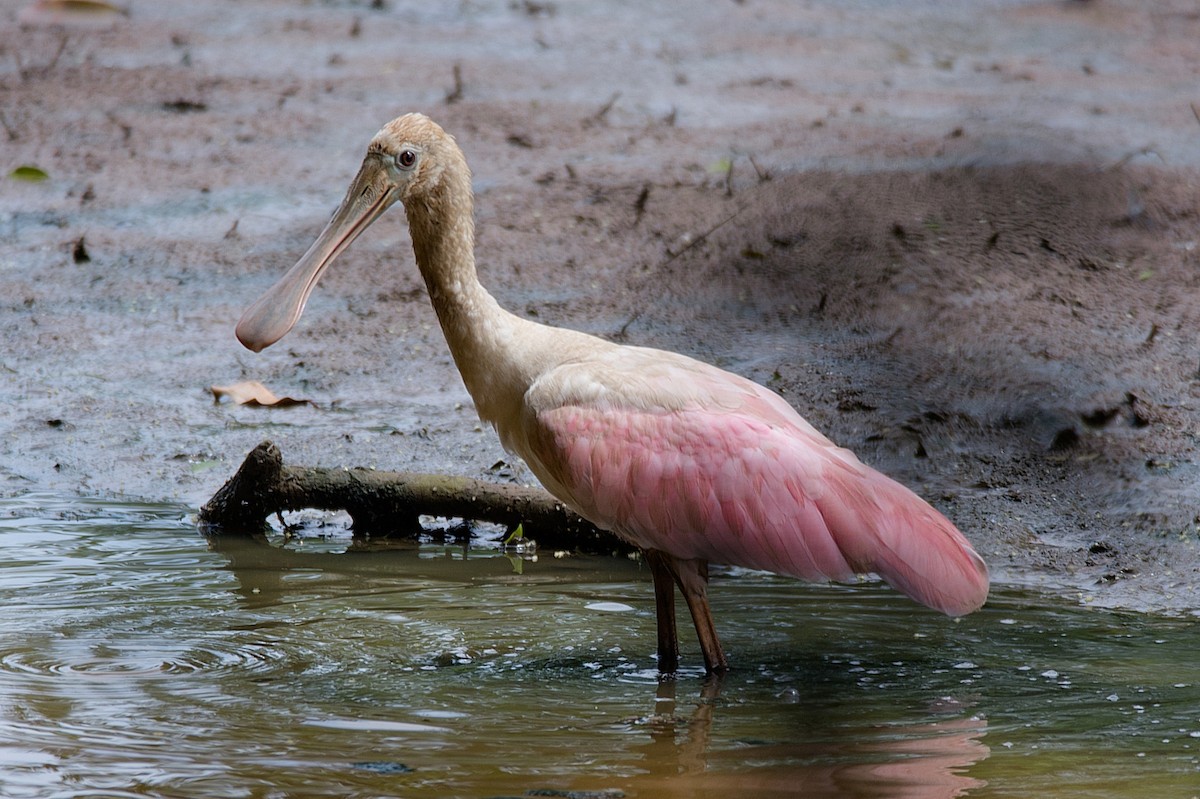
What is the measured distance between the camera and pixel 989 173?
934cm

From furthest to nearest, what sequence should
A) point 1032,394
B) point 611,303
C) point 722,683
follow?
point 611,303 → point 1032,394 → point 722,683

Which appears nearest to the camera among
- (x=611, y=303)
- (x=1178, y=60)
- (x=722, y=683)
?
(x=722, y=683)

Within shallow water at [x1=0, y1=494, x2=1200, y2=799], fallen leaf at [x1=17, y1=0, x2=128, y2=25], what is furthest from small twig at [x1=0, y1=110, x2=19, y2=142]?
shallow water at [x1=0, y1=494, x2=1200, y2=799]

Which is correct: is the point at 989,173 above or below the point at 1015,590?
above

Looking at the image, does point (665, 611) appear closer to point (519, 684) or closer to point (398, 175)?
point (519, 684)

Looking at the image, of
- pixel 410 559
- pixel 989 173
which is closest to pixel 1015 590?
pixel 410 559

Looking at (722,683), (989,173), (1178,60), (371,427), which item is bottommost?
(722,683)

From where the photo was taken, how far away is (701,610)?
5043 mm

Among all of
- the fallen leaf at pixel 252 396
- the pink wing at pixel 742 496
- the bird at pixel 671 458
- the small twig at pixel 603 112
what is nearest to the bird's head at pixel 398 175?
the bird at pixel 671 458

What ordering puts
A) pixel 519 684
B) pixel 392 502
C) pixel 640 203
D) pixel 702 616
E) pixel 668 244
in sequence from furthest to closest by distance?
pixel 640 203 → pixel 668 244 → pixel 392 502 → pixel 702 616 → pixel 519 684

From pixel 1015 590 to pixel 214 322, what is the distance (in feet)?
14.4

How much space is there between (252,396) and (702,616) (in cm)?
328

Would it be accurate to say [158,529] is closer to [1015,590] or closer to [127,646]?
[127,646]

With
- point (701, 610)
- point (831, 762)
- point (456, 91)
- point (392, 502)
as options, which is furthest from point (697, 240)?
point (831, 762)
